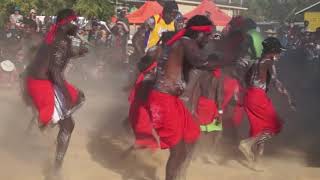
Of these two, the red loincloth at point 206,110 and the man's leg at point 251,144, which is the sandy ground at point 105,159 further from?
the red loincloth at point 206,110

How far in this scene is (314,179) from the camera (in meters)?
6.78

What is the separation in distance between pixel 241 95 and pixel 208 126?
0.69 meters

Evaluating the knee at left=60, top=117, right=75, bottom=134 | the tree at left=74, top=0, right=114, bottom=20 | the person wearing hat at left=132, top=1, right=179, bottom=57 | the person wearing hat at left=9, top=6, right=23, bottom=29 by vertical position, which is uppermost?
the person wearing hat at left=132, top=1, right=179, bottom=57

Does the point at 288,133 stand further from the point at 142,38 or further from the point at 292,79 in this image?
the point at 292,79

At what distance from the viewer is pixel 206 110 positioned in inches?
297

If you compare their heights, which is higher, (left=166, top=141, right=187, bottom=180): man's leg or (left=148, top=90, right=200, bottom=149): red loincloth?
(left=148, top=90, right=200, bottom=149): red loincloth

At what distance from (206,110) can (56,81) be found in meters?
2.11

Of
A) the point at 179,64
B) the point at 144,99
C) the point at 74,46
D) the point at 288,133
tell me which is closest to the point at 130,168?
the point at 144,99

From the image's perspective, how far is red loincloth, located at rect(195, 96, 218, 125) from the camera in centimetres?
752

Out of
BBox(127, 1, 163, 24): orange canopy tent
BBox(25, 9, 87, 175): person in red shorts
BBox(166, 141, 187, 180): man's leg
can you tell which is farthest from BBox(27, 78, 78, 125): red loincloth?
BBox(127, 1, 163, 24): orange canopy tent

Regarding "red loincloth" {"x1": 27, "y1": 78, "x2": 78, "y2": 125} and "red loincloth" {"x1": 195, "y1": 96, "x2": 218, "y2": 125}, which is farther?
"red loincloth" {"x1": 195, "y1": 96, "x2": 218, "y2": 125}

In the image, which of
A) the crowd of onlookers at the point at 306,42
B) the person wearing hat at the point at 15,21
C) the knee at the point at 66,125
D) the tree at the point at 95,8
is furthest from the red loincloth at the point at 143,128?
the tree at the point at 95,8

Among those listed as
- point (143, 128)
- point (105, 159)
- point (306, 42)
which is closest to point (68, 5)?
point (306, 42)

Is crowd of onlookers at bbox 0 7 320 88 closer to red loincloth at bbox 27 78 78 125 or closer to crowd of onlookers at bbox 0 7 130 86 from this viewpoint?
crowd of onlookers at bbox 0 7 130 86
